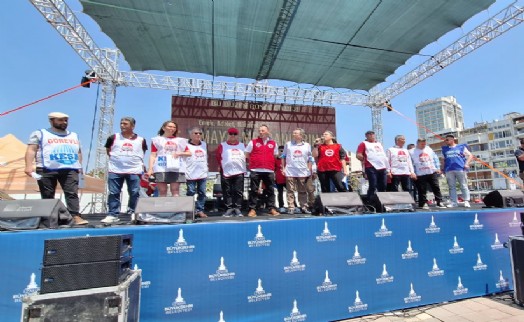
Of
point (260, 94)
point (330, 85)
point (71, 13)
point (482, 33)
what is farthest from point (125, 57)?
point (482, 33)

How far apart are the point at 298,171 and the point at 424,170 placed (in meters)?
2.57

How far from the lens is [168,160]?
3.54m

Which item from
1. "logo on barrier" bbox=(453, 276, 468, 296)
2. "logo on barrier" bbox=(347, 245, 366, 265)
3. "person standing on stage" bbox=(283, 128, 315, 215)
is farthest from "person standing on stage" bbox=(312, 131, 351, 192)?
"logo on barrier" bbox=(453, 276, 468, 296)

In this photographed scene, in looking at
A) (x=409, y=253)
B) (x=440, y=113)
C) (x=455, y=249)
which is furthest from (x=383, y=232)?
(x=440, y=113)

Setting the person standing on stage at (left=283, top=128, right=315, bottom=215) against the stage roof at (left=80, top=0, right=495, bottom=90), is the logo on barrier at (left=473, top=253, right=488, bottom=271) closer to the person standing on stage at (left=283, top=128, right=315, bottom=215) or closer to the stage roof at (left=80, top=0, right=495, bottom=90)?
the person standing on stage at (left=283, top=128, right=315, bottom=215)

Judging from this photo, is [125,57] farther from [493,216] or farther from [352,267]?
[493,216]

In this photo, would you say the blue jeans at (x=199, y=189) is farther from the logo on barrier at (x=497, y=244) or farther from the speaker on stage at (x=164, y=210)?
the logo on barrier at (x=497, y=244)

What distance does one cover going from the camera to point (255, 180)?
12.9 ft

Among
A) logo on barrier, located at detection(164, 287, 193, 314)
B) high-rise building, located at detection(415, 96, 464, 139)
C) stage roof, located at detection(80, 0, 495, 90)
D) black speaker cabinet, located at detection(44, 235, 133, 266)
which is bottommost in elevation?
logo on barrier, located at detection(164, 287, 193, 314)

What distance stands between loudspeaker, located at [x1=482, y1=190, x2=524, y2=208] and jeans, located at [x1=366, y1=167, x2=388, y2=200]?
145 cm

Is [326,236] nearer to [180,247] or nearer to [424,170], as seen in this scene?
[180,247]

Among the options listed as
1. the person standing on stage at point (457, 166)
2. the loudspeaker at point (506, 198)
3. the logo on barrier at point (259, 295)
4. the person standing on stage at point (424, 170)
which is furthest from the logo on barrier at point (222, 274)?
the person standing on stage at point (457, 166)

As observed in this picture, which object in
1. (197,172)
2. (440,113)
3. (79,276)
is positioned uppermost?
(440,113)

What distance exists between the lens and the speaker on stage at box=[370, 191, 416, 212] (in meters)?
3.24
